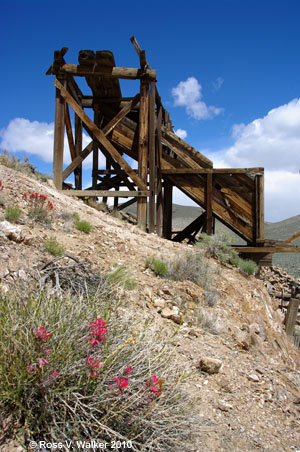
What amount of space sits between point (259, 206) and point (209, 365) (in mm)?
7304

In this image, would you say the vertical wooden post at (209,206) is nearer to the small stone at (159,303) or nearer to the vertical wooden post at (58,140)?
the vertical wooden post at (58,140)

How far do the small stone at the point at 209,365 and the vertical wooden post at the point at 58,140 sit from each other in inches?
303

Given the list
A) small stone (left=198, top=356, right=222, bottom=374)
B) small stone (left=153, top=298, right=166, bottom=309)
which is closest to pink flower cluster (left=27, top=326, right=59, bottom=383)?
small stone (left=198, top=356, right=222, bottom=374)

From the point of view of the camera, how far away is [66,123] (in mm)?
10633

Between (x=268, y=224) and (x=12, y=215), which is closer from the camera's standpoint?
(x=12, y=215)

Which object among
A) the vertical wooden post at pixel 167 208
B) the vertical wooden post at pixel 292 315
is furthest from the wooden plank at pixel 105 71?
the vertical wooden post at pixel 292 315

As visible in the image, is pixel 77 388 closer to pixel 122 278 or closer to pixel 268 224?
pixel 122 278

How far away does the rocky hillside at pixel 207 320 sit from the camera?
287 cm

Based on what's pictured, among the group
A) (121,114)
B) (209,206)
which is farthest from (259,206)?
(121,114)

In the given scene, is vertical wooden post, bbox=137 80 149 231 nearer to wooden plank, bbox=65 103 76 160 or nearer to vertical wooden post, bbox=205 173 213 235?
vertical wooden post, bbox=205 173 213 235

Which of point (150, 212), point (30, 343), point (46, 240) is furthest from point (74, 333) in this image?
point (150, 212)

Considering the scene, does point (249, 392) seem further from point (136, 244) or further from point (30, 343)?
point (136, 244)

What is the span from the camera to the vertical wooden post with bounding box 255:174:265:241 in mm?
9977

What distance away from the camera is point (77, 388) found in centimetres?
195
